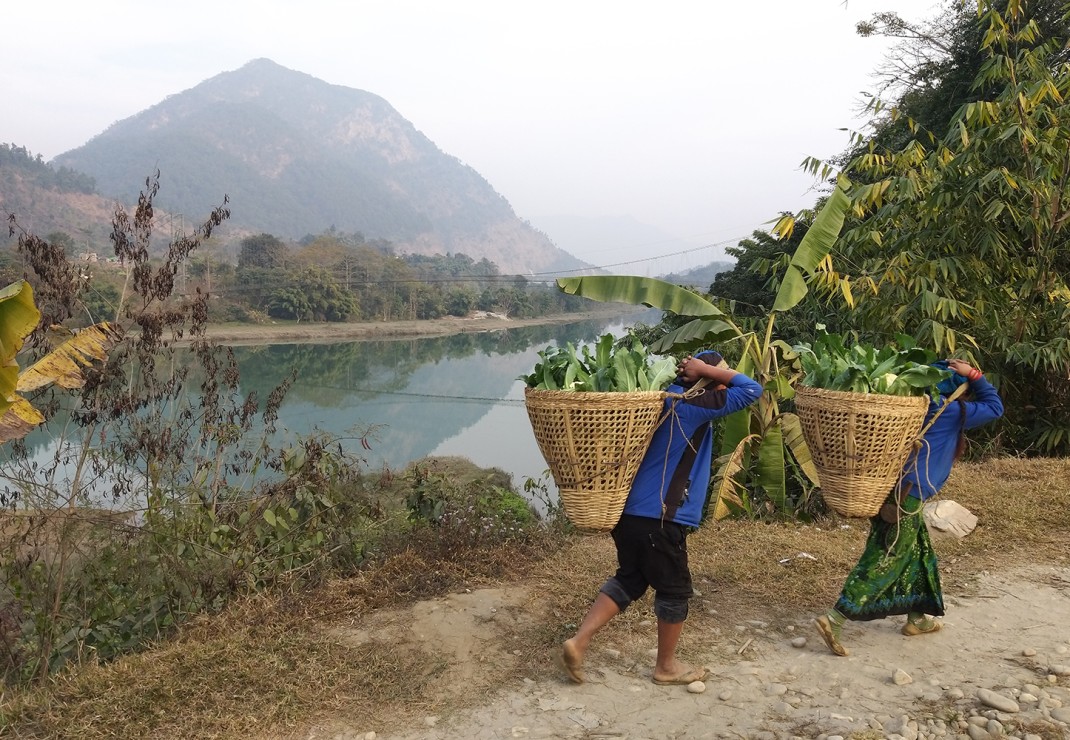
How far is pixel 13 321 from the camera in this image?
324 centimetres

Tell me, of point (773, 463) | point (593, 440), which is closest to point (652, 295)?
point (773, 463)

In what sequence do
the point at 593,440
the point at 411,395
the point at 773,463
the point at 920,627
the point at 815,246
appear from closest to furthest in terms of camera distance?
the point at 593,440
the point at 920,627
the point at 773,463
the point at 815,246
the point at 411,395

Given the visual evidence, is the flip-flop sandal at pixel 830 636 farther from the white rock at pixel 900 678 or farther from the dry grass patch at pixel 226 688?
the dry grass patch at pixel 226 688

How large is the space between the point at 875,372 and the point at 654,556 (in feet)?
4.06

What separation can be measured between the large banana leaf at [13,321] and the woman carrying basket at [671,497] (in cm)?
253

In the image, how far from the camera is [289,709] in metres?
3.11

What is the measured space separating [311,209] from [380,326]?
134851 millimetres

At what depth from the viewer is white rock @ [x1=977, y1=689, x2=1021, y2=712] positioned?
3018mm

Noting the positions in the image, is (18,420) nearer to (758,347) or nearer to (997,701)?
(997,701)

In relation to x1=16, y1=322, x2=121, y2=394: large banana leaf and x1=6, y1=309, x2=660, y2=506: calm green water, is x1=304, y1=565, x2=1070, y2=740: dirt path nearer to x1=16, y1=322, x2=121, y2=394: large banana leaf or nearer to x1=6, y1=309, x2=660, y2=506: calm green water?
x1=16, y1=322, x2=121, y2=394: large banana leaf

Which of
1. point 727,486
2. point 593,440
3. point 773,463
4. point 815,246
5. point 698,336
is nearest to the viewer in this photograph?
point 593,440

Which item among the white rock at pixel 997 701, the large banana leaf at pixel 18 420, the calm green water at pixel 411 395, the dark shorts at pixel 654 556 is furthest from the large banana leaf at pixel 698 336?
the calm green water at pixel 411 395

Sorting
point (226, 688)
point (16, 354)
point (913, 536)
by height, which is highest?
point (16, 354)

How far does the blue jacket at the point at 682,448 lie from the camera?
10.1 feet
